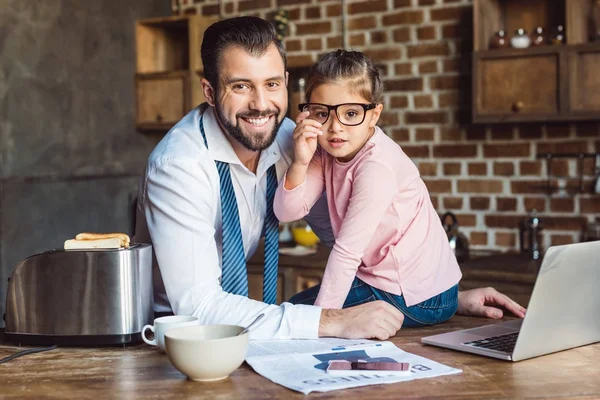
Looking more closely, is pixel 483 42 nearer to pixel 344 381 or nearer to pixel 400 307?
pixel 400 307

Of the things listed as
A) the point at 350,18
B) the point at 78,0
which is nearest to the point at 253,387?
the point at 350,18

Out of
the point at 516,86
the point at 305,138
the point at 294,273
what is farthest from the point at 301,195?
the point at 516,86

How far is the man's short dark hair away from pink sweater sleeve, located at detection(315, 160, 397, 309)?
44 centimetres

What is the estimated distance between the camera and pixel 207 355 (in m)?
1.47

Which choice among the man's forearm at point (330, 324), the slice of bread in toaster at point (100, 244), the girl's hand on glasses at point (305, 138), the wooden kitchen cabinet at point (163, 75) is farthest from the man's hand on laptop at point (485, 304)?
the wooden kitchen cabinet at point (163, 75)

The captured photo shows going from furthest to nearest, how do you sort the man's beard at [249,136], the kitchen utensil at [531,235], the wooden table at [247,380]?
the kitchen utensil at [531,235] → the man's beard at [249,136] → the wooden table at [247,380]

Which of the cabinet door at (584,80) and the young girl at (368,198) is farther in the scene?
the cabinet door at (584,80)

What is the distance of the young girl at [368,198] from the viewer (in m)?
2.07

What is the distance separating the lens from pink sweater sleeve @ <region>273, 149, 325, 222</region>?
2197mm

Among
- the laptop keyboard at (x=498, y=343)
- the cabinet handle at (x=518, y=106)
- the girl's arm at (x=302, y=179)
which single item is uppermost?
the cabinet handle at (x=518, y=106)

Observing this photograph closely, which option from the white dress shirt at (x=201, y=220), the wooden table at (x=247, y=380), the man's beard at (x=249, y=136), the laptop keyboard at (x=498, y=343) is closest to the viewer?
the wooden table at (x=247, y=380)

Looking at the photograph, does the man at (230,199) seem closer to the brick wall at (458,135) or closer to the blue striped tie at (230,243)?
the blue striped tie at (230,243)

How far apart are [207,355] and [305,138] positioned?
81 cm

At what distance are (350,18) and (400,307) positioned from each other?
2661 millimetres
